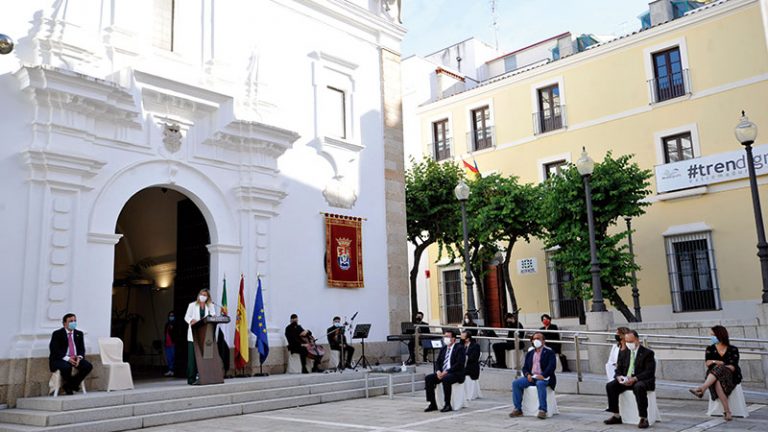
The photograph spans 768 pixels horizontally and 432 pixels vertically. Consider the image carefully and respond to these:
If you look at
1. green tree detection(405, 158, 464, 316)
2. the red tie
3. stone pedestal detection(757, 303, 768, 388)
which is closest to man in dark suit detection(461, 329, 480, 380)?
stone pedestal detection(757, 303, 768, 388)

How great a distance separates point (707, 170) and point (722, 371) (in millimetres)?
12746

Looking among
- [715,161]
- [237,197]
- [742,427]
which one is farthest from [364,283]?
[715,161]

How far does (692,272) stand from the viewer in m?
20.7

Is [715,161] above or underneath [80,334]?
above

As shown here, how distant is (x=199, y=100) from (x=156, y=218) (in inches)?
197

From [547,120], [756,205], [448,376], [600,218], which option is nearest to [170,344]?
[448,376]

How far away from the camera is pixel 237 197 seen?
14.4 metres

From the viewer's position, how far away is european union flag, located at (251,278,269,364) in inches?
533

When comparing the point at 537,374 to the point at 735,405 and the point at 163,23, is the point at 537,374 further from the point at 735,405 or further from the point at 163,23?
the point at 163,23

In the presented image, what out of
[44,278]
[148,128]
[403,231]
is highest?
[148,128]

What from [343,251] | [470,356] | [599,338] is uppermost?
[343,251]

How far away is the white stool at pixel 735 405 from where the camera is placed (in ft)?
30.7

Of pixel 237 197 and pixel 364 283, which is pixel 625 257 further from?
pixel 237 197

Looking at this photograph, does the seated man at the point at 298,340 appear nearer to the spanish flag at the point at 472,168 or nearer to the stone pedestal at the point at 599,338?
the stone pedestal at the point at 599,338
